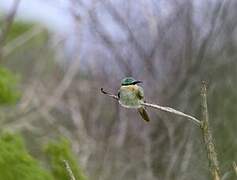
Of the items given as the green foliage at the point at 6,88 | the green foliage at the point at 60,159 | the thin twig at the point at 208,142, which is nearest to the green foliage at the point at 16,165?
the green foliage at the point at 60,159

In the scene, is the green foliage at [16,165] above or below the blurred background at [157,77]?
below

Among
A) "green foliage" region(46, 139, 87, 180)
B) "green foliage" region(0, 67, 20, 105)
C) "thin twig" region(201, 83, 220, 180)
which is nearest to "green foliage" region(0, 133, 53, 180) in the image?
"green foliage" region(46, 139, 87, 180)

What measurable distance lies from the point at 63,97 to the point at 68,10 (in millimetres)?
1476

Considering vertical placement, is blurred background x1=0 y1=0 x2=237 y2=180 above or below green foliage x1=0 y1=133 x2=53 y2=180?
above

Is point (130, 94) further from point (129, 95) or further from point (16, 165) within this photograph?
point (16, 165)

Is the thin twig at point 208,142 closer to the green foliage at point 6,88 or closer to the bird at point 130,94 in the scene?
the bird at point 130,94

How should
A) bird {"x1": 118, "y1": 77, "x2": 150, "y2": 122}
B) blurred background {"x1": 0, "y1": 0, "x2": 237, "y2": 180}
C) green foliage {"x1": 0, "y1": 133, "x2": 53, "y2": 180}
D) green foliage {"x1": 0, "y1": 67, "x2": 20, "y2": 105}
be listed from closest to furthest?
1. bird {"x1": 118, "y1": 77, "x2": 150, "y2": 122}
2. green foliage {"x1": 0, "y1": 133, "x2": 53, "y2": 180}
3. green foliage {"x1": 0, "y1": 67, "x2": 20, "y2": 105}
4. blurred background {"x1": 0, "y1": 0, "x2": 237, "y2": 180}

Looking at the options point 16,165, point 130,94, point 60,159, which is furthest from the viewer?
point 60,159

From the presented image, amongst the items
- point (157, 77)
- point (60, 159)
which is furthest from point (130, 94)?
point (157, 77)

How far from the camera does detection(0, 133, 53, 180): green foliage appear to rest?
3.82 metres

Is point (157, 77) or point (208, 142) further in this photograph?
point (157, 77)

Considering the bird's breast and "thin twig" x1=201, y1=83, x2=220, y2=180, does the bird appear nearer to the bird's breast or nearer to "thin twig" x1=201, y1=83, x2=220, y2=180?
the bird's breast

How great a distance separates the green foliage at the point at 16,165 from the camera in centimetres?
382

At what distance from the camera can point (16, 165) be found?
3.85 meters
